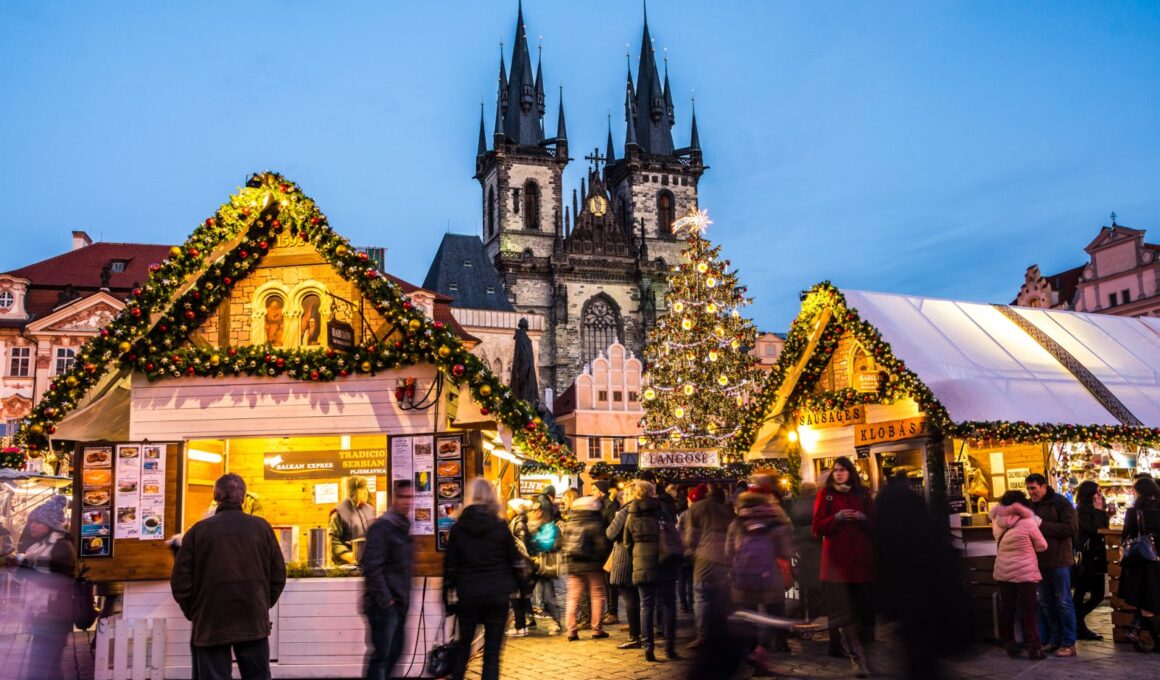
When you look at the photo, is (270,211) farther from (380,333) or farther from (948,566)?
(948,566)

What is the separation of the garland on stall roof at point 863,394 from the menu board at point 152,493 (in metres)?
8.36

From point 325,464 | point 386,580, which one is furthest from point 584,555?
point 386,580

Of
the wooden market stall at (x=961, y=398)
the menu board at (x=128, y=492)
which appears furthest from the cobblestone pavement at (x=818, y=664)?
the menu board at (x=128, y=492)

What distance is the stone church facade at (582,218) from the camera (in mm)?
65750

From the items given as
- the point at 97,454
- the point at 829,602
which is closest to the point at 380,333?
the point at 97,454

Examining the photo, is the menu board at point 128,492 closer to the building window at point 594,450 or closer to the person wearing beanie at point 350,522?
the person wearing beanie at point 350,522

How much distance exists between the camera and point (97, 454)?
925 centimetres

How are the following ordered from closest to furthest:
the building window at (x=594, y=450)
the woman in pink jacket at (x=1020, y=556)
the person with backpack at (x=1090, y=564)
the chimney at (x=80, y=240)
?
the woman in pink jacket at (x=1020, y=556) → the person with backpack at (x=1090, y=564) → the chimney at (x=80, y=240) → the building window at (x=594, y=450)

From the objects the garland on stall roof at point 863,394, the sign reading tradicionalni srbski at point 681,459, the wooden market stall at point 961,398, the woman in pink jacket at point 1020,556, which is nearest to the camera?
the woman in pink jacket at point 1020,556

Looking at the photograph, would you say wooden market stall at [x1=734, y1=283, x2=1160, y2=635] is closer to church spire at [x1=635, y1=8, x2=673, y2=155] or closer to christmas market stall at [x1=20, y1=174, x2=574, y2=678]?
christmas market stall at [x1=20, y1=174, x2=574, y2=678]

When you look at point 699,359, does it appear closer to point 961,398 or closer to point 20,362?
point 961,398

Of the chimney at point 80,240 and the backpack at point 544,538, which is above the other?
the chimney at point 80,240

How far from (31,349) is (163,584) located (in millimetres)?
34788

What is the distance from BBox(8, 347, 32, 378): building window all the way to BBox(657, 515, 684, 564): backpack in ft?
119
